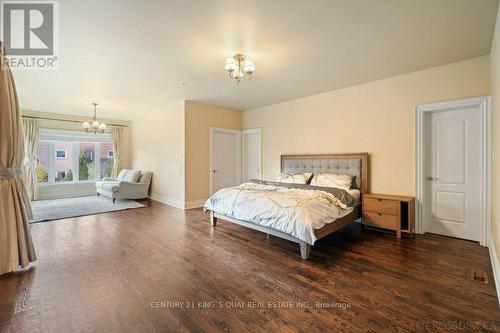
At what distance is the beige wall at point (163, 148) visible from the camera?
5543 millimetres

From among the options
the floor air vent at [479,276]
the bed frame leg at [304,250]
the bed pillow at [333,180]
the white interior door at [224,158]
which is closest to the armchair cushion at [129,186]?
the white interior door at [224,158]

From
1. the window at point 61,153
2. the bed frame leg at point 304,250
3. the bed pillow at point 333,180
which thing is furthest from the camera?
the window at point 61,153

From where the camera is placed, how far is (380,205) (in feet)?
11.7

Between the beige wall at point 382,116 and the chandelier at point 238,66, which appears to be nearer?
the chandelier at point 238,66

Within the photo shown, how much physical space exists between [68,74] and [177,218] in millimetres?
3075

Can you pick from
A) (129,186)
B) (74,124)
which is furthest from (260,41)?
(74,124)

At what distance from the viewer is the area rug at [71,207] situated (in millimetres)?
4703

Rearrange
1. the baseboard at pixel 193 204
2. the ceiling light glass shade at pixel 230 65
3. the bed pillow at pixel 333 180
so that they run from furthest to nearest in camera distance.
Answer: the baseboard at pixel 193 204
the bed pillow at pixel 333 180
the ceiling light glass shade at pixel 230 65

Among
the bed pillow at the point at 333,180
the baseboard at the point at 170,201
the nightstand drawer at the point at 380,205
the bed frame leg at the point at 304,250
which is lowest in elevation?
the bed frame leg at the point at 304,250

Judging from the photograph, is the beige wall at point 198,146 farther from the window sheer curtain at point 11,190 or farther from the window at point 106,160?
the window at point 106,160

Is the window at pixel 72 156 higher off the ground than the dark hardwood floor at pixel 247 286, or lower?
higher

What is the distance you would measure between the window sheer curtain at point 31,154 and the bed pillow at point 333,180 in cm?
752

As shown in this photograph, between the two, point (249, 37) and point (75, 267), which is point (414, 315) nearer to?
point (249, 37)

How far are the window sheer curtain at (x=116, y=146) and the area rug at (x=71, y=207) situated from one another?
1.55m
